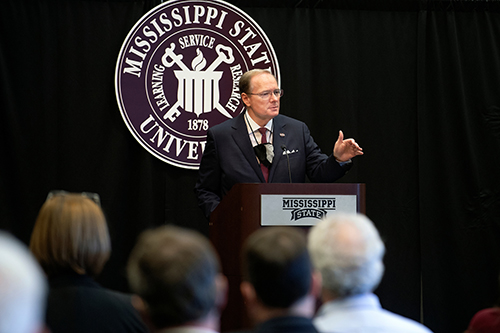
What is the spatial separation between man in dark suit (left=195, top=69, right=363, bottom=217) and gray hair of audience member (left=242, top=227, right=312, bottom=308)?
206cm

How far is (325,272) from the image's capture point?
1479 millimetres

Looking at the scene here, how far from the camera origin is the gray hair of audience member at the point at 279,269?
4.16ft

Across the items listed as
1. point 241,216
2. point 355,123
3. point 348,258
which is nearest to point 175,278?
point 348,258

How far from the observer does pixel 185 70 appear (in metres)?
4.62

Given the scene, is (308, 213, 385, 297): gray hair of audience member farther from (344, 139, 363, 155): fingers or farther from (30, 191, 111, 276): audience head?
(344, 139, 363, 155): fingers

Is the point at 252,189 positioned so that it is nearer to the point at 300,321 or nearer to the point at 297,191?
the point at 297,191

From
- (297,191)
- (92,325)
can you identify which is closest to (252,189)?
(297,191)

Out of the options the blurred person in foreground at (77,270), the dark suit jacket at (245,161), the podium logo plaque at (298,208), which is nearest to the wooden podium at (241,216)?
the podium logo plaque at (298,208)

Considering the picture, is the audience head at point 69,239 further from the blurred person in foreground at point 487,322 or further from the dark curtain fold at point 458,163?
the dark curtain fold at point 458,163

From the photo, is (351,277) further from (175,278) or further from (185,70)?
(185,70)

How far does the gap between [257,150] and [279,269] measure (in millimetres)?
2243

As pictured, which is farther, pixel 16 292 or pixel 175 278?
pixel 175 278

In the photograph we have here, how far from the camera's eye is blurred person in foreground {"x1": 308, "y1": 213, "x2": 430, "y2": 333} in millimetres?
1459

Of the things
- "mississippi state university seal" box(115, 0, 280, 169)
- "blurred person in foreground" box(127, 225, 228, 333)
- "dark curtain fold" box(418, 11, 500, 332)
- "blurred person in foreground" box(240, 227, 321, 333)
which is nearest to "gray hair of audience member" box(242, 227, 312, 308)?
"blurred person in foreground" box(240, 227, 321, 333)
